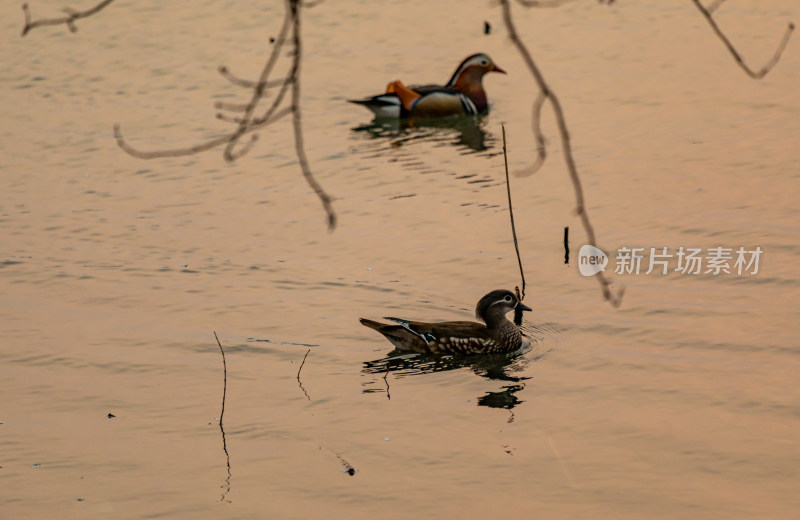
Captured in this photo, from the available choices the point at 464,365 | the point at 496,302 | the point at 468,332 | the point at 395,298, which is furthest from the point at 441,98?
the point at 464,365

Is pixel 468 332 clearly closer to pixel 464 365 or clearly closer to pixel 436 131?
pixel 464 365

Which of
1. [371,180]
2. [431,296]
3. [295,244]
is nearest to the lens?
[431,296]

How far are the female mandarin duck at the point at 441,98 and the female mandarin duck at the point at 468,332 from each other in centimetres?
937

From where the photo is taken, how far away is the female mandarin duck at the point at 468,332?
12156mm

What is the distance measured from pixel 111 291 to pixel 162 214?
2.83 meters

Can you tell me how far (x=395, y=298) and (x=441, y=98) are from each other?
9.14 metres

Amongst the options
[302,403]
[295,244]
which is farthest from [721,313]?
[295,244]

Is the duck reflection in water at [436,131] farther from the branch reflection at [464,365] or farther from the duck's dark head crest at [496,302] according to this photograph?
the branch reflection at [464,365]

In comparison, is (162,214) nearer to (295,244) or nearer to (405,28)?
(295,244)

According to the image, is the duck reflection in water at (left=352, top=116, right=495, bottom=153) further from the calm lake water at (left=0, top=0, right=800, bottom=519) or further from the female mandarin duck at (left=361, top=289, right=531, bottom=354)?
the female mandarin duck at (left=361, top=289, right=531, bottom=354)

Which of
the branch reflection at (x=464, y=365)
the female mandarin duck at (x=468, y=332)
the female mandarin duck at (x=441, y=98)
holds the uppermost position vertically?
the female mandarin duck at (x=441, y=98)

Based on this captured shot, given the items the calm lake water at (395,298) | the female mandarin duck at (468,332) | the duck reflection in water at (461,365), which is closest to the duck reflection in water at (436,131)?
the calm lake water at (395,298)

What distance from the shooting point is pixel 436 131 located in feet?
70.5

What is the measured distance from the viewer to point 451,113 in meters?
22.2
